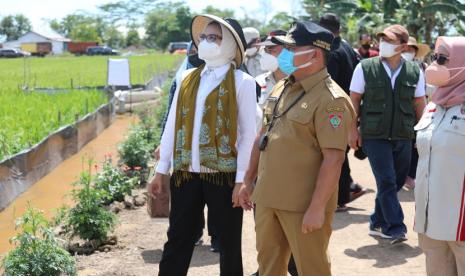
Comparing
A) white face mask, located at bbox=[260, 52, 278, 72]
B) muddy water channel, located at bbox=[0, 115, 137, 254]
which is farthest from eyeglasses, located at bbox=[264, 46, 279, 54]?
muddy water channel, located at bbox=[0, 115, 137, 254]

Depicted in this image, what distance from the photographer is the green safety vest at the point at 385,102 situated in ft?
18.4

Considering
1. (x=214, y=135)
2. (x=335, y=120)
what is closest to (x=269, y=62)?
(x=214, y=135)

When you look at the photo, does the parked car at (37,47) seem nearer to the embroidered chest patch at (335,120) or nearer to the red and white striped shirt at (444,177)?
the red and white striped shirt at (444,177)

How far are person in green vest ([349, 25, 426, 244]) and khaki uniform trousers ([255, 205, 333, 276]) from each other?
2115mm

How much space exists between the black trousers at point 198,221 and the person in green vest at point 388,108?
6.22 feet

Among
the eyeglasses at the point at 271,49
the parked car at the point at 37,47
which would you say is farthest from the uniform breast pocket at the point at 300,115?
the parked car at the point at 37,47

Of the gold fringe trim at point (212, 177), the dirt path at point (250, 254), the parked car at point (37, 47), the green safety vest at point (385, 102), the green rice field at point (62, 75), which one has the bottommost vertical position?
the parked car at point (37, 47)

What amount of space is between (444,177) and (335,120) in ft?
2.39

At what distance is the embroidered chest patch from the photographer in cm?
329

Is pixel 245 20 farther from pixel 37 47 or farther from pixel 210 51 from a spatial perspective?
pixel 210 51

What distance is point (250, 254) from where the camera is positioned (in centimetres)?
559

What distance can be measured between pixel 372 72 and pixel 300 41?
233 cm

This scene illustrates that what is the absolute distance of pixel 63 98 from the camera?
15.9 m

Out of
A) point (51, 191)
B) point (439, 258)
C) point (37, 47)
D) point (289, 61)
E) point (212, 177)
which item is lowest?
point (37, 47)
